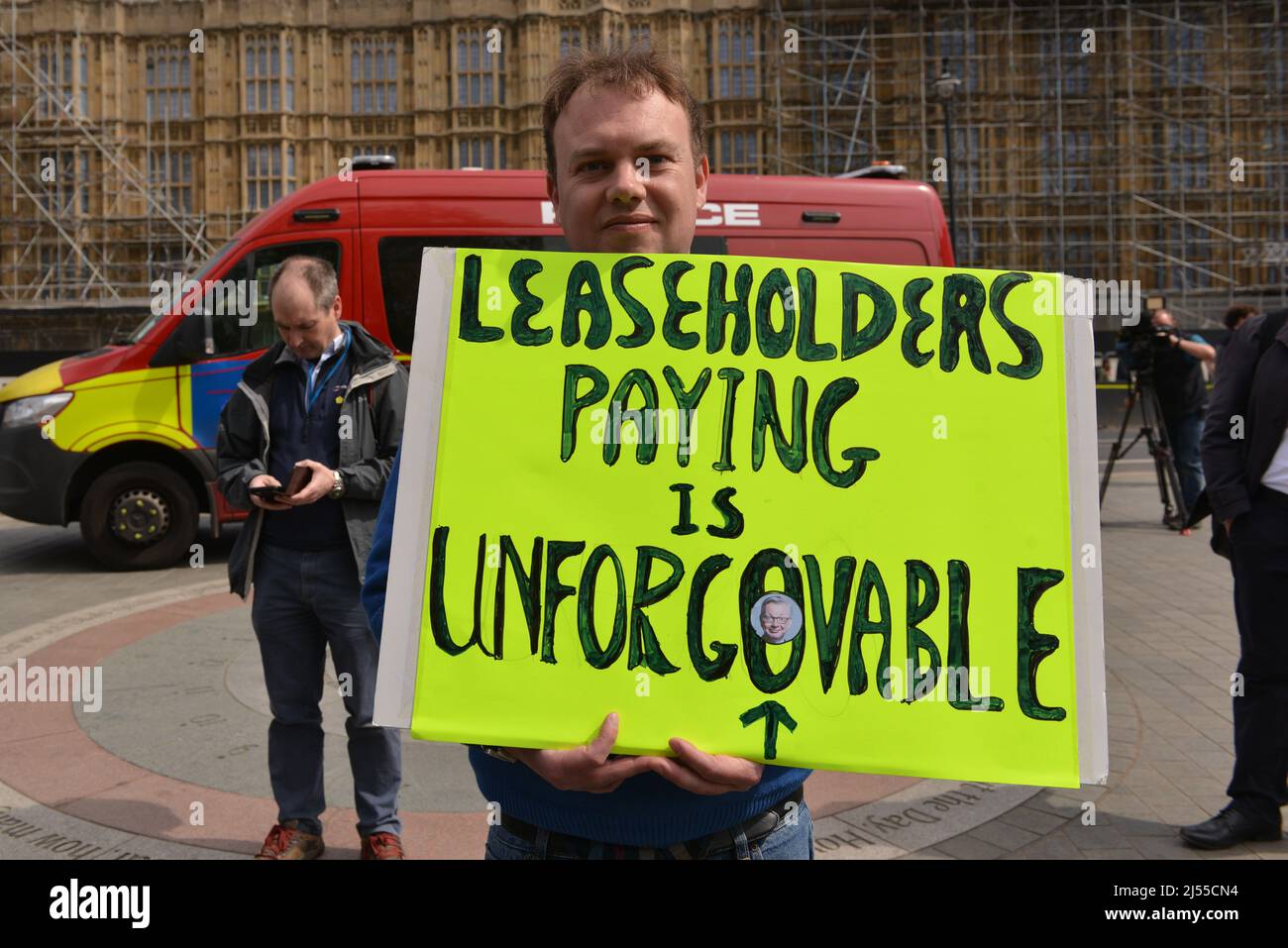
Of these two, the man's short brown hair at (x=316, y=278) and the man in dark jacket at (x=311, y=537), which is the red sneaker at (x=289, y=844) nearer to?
the man in dark jacket at (x=311, y=537)

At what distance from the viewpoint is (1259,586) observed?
310cm

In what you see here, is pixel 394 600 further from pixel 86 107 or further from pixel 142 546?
pixel 86 107

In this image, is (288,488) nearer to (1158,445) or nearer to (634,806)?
(634,806)

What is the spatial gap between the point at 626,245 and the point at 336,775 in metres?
2.99

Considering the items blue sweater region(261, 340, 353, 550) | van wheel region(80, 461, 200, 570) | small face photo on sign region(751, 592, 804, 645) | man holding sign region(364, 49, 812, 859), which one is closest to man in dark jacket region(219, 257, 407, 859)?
blue sweater region(261, 340, 353, 550)

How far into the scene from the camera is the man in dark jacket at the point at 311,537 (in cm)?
289

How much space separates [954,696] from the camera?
1234mm

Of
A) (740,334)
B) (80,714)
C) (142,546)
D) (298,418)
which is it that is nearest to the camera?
(740,334)

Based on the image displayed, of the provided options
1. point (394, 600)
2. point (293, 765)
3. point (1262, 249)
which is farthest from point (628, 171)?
point (1262, 249)

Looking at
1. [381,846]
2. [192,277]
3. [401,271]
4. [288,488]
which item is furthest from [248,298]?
[381,846]

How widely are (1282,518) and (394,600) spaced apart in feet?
9.02

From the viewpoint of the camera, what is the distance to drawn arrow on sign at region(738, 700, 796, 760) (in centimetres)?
121

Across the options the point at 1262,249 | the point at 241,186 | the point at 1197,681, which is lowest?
the point at 1197,681

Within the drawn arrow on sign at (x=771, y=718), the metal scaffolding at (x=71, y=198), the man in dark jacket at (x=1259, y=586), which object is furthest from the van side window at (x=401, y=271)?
the metal scaffolding at (x=71, y=198)
